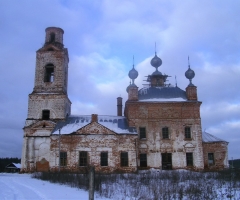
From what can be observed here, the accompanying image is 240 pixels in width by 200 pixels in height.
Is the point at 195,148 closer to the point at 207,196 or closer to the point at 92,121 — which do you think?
the point at 92,121

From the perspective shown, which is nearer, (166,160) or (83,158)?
(83,158)

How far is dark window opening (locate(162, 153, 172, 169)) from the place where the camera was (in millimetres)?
25328

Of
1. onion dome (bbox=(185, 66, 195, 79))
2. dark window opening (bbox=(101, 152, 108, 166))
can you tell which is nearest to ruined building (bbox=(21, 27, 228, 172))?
dark window opening (bbox=(101, 152, 108, 166))

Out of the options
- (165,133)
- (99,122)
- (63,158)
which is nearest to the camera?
(63,158)

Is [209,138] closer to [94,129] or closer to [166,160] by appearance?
[166,160]

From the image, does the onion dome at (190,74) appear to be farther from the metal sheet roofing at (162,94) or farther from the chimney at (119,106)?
the chimney at (119,106)

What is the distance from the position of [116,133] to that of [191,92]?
7.92m

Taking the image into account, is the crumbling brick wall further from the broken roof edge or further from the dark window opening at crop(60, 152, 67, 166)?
the dark window opening at crop(60, 152, 67, 166)

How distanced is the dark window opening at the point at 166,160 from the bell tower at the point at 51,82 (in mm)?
9273

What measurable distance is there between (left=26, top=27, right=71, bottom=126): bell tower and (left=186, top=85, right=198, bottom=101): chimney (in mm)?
10956

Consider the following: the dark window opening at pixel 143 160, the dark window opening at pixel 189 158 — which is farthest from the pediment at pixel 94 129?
the dark window opening at pixel 189 158

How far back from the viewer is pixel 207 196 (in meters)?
9.52

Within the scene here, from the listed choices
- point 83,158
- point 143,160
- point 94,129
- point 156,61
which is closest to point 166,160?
point 143,160

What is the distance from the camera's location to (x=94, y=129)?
24.5m
